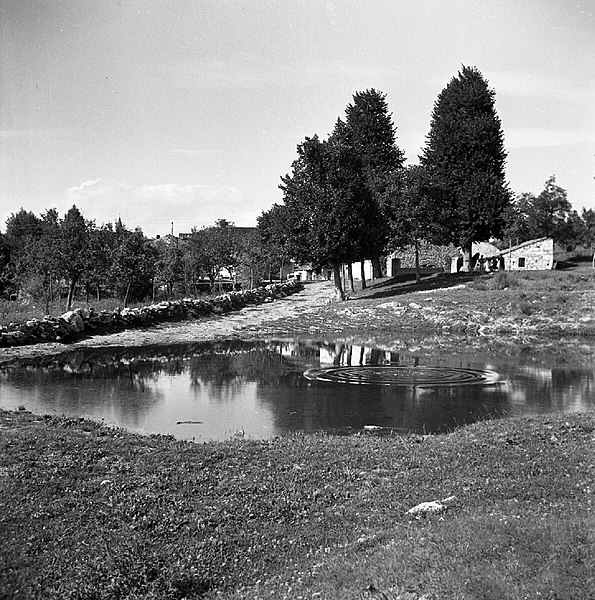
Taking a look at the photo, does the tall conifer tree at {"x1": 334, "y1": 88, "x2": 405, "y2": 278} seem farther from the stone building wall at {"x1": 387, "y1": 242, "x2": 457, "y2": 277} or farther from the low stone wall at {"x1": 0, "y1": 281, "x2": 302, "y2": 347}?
the low stone wall at {"x1": 0, "y1": 281, "x2": 302, "y2": 347}

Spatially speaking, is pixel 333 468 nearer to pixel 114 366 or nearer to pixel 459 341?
pixel 114 366

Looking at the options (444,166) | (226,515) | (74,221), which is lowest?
(226,515)

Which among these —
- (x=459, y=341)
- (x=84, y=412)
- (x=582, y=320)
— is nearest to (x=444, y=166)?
(x=582, y=320)

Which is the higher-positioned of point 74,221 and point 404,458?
point 74,221

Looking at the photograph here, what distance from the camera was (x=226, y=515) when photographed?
7758 millimetres

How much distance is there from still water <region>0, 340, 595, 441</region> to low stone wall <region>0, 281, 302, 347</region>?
2400 mm

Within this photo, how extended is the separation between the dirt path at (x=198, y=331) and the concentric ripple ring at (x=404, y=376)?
1053cm

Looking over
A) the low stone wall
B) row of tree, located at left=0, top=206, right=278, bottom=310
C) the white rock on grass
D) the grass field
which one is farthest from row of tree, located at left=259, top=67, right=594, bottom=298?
the white rock on grass

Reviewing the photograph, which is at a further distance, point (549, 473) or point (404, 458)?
point (404, 458)

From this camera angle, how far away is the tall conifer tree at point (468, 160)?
184 ft

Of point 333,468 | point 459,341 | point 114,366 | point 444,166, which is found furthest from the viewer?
point 444,166

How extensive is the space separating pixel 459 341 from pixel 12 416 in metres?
19.9

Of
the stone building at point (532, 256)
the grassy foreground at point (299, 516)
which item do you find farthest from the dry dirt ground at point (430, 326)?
the stone building at point (532, 256)

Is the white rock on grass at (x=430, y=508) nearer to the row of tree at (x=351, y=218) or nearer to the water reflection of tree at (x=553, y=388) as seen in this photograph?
the water reflection of tree at (x=553, y=388)
